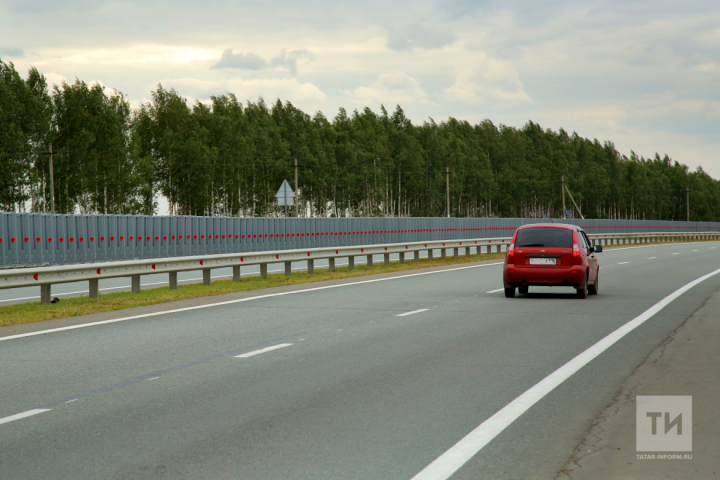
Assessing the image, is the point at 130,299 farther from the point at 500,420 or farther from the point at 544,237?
the point at 500,420

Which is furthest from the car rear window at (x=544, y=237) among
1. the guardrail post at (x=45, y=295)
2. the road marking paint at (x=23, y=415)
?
the road marking paint at (x=23, y=415)

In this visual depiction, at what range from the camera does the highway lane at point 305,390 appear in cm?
506

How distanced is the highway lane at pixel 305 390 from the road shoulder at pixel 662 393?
14 centimetres

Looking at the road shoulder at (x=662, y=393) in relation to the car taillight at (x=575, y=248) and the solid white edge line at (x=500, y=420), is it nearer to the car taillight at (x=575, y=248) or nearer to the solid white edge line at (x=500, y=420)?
the solid white edge line at (x=500, y=420)

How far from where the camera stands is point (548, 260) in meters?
16.3

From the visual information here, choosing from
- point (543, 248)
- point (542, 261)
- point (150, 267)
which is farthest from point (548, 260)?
→ point (150, 267)

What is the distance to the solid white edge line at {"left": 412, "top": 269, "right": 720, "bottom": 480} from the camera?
4805 millimetres

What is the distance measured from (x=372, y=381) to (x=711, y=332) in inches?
221

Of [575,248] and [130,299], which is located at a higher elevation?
[575,248]

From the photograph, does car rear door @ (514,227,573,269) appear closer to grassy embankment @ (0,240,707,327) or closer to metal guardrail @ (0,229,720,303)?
grassy embankment @ (0,240,707,327)

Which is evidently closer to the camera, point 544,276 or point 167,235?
point 544,276

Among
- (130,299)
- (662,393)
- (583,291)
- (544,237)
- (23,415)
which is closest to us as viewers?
(23,415)

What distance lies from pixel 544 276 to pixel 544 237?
0.83 metres

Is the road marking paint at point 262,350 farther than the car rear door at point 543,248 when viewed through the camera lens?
No
